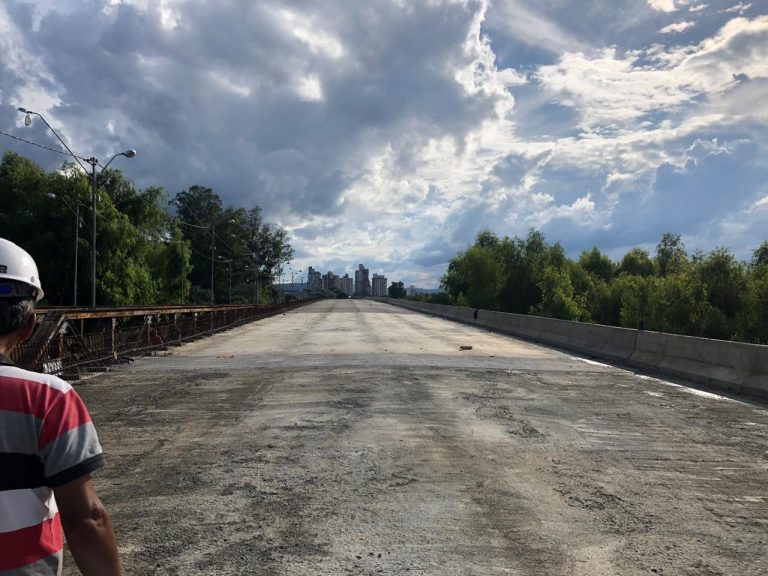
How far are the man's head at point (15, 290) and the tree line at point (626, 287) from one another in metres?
28.9

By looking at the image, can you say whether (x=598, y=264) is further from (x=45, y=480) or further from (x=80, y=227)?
(x=45, y=480)

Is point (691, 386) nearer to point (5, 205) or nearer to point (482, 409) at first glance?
point (482, 409)

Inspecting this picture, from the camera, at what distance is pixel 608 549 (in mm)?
4379

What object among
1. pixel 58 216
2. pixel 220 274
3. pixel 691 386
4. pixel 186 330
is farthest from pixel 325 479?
pixel 220 274

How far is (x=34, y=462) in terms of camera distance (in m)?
1.84

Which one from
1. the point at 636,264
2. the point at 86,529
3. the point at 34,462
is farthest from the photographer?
the point at 636,264

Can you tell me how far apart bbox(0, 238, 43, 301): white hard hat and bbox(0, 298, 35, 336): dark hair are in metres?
0.02

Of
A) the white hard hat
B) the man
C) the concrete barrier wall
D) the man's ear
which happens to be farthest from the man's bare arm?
the concrete barrier wall

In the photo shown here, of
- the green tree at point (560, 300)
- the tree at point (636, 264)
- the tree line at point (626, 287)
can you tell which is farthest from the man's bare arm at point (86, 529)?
the tree at point (636, 264)

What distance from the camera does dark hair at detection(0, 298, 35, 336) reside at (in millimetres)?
2004

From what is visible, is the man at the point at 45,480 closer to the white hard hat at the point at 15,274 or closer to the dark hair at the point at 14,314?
the dark hair at the point at 14,314

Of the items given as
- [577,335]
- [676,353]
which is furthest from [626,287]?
[676,353]

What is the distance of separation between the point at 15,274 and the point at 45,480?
26.4 inches

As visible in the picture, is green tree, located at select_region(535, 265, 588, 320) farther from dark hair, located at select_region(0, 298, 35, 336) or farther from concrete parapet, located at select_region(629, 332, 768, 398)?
dark hair, located at select_region(0, 298, 35, 336)
